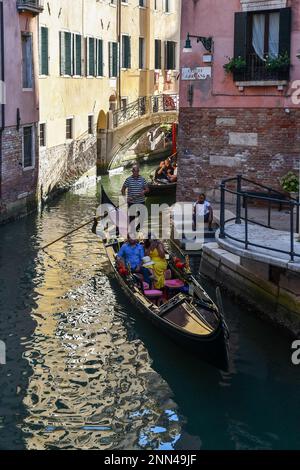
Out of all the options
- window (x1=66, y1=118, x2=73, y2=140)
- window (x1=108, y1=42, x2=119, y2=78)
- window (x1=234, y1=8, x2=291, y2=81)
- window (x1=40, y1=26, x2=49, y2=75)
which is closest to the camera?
window (x1=234, y1=8, x2=291, y2=81)

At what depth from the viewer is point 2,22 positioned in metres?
13.8

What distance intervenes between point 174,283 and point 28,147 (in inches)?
305

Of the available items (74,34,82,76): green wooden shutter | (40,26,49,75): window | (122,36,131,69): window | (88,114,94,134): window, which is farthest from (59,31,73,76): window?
(122,36,131,69): window

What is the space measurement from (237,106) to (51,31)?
22.2ft

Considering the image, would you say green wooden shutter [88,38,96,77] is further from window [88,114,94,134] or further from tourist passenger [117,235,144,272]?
tourist passenger [117,235,144,272]

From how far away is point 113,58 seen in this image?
2272 centimetres

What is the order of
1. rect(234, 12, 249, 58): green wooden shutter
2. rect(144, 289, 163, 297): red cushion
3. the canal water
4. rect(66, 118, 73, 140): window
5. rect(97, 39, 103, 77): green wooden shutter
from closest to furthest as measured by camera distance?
the canal water → rect(144, 289, 163, 297): red cushion → rect(234, 12, 249, 58): green wooden shutter → rect(66, 118, 73, 140): window → rect(97, 39, 103, 77): green wooden shutter

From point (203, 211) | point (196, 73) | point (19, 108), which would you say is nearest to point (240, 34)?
point (196, 73)

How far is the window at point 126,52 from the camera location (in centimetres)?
2341

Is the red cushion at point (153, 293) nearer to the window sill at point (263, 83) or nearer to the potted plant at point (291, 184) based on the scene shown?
the potted plant at point (291, 184)

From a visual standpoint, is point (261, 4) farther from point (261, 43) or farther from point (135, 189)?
point (135, 189)

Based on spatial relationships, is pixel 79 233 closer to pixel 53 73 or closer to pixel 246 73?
pixel 246 73

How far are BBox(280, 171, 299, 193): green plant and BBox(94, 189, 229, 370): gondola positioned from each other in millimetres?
2408

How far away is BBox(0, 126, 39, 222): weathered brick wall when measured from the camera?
1422cm
